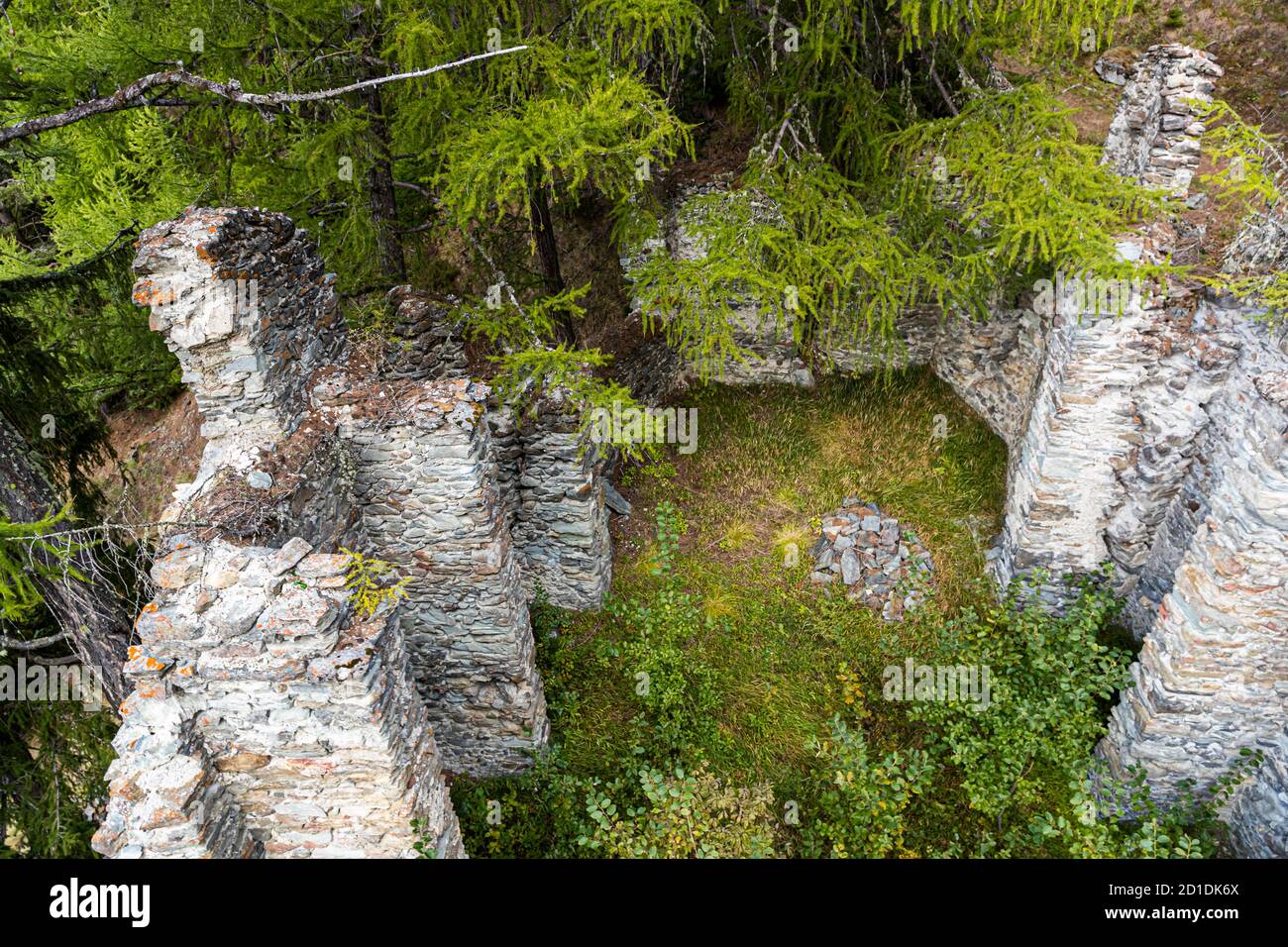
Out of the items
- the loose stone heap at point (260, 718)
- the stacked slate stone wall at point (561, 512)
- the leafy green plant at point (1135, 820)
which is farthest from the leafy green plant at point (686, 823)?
the stacked slate stone wall at point (561, 512)

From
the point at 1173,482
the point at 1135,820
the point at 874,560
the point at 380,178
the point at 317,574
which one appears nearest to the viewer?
the point at 317,574

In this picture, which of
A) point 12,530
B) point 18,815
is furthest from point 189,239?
point 18,815

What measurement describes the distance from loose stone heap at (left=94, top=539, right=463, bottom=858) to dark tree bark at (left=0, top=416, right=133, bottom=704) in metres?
2.35

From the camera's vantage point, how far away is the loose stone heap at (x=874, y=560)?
948cm

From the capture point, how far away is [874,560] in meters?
9.82

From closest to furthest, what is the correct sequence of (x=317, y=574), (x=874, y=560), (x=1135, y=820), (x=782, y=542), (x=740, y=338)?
(x=317, y=574) → (x=1135, y=820) → (x=874, y=560) → (x=782, y=542) → (x=740, y=338)

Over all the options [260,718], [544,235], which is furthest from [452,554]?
A: [544,235]

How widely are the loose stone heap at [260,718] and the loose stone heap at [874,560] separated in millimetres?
5923

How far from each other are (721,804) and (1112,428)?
570 cm

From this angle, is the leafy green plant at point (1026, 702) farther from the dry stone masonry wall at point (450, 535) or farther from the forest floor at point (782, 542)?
the forest floor at point (782, 542)

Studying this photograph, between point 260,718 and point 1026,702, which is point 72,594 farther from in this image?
point 1026,702

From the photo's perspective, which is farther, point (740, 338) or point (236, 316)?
point (740, 338)

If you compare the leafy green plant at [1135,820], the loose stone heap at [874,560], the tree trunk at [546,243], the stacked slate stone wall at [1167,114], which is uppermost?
the stacked slate stone wall at [1167,114]

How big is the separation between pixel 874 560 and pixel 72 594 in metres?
8.71
